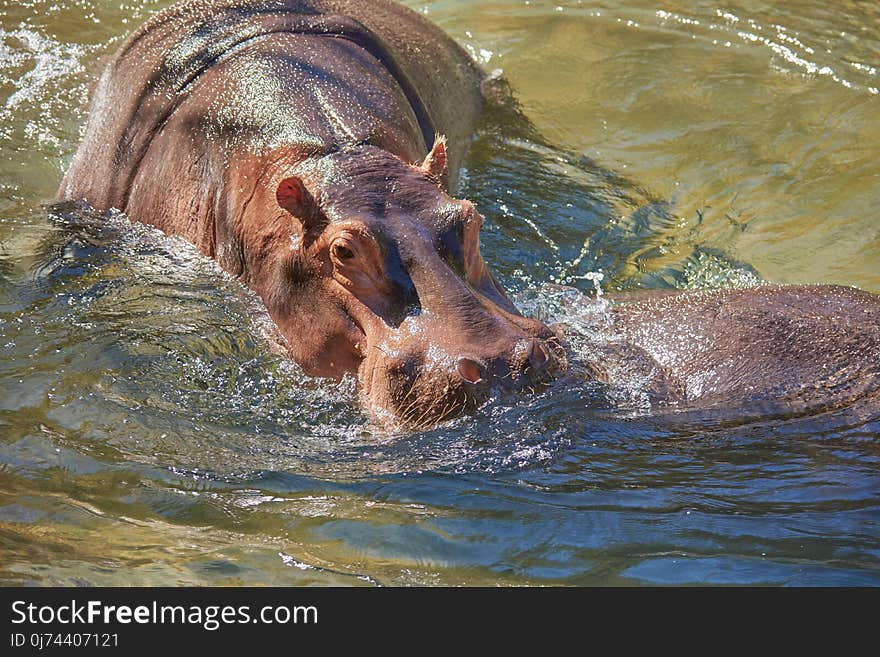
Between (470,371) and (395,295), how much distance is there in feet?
1.68

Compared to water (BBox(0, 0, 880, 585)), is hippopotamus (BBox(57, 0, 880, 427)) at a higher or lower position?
higher

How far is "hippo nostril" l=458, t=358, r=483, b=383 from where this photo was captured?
3.68 meters

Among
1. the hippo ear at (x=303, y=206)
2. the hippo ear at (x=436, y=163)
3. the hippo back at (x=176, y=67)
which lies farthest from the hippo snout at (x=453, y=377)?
the hippo back at (x=176, y=67)

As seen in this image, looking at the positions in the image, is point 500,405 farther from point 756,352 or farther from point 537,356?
point 756,352

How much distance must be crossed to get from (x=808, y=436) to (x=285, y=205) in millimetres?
2073

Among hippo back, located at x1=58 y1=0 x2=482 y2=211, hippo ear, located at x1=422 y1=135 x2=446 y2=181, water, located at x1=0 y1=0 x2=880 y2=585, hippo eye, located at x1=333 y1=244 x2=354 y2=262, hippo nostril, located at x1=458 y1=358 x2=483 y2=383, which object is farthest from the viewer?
hippo back, located at x1=58 y1=0 x2=482 y2=211

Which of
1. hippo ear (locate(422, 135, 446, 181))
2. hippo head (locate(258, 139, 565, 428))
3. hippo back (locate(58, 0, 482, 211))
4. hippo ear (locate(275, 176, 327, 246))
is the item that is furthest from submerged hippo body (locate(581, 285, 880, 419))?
hippo back (locate(58, 0, 482, 211))

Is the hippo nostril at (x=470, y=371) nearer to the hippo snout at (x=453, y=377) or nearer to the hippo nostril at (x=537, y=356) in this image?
the hippo snout at (x=453, y=377)

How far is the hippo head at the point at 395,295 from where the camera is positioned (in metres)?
3.76

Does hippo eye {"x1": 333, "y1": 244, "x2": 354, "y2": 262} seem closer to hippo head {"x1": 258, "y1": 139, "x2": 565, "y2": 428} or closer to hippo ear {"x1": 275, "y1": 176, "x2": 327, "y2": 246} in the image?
hippo head {"x1": 258, "y1": 139, "x2": 565, "y2": 428}
